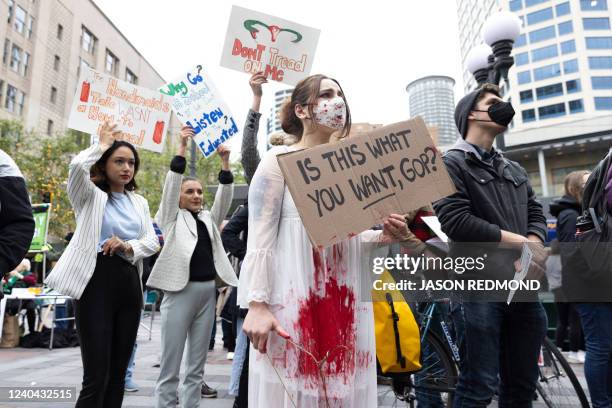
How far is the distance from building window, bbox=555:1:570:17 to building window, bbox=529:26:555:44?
6.49 feet

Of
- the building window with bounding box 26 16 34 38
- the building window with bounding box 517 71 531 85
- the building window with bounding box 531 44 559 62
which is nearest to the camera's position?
the building window with bounding box 26 16 34 38

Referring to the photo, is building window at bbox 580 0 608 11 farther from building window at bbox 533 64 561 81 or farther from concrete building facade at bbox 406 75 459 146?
concrete building facade at bbox 406 75 459 146

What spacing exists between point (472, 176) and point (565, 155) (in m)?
37.5

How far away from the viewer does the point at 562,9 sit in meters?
62.5

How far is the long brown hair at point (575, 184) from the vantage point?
4281 millimetres

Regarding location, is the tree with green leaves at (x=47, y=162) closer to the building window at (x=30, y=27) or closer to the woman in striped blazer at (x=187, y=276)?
the building window at (x=30, y=27)

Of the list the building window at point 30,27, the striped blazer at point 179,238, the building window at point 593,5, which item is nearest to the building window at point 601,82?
the building window at point 593,5

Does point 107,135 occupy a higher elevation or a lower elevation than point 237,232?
higher

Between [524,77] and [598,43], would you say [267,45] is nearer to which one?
[524,77]

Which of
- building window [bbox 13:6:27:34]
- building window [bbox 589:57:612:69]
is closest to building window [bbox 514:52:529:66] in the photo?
building window [bbox 589:57:612:69]

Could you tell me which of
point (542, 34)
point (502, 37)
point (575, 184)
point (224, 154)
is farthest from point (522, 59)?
point (224, 154)

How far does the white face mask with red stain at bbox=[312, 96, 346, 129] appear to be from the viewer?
6.40 feet

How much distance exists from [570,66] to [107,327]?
7338cm

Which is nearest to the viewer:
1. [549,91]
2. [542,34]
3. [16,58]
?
[16,58]
